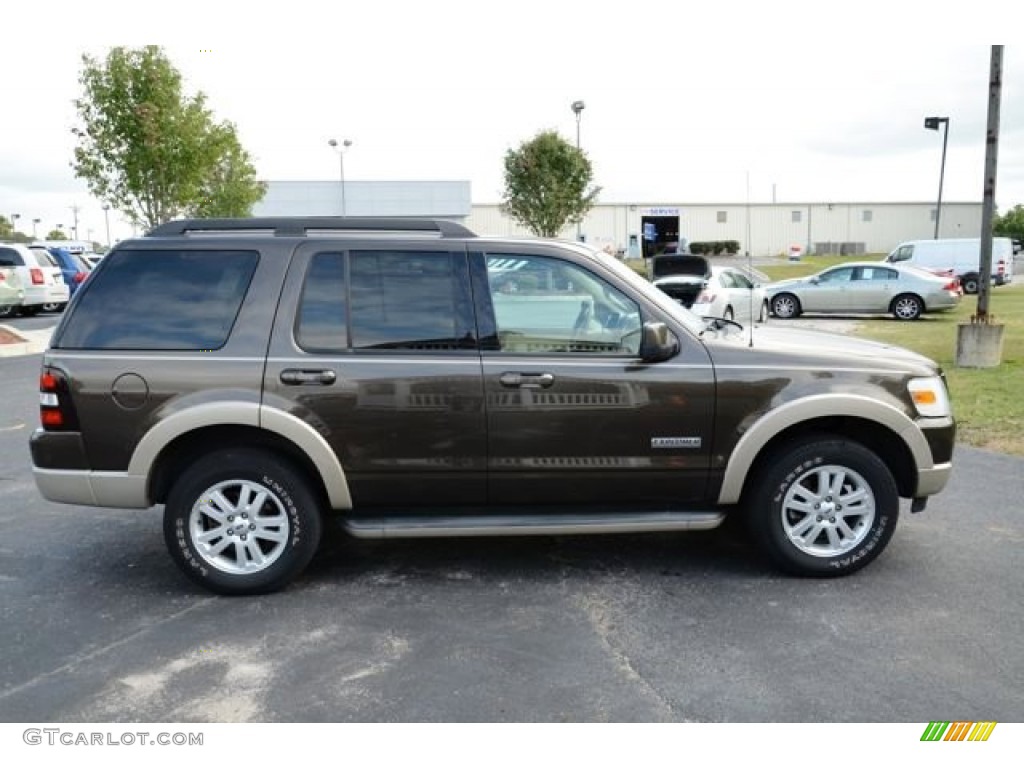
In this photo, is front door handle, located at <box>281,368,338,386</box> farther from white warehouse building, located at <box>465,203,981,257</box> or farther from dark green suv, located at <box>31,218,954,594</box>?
white warehouse building, located at <box>465,203,981,257</box>

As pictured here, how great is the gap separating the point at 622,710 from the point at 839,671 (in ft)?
3.24

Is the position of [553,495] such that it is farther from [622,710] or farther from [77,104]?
[77,104]

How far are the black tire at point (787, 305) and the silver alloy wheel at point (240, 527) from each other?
62.7ft

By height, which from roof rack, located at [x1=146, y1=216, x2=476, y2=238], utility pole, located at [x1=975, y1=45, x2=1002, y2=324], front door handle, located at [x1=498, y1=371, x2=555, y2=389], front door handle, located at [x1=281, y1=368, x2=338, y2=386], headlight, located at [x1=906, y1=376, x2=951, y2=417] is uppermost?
utility pole, located at [x1=975, y1=45, x2=1002, y2=324]

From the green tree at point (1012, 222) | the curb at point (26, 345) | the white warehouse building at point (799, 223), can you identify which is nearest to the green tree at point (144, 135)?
the curb at point (26, 345)

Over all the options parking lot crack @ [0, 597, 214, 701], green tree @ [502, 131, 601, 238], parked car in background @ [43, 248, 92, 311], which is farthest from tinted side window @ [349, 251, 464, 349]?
green tree @ [502, 131, 601, 238]

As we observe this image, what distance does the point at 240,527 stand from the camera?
450cm

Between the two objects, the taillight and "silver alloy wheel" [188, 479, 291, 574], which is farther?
"silver alloy wheel" [188, 479, 291, 574]

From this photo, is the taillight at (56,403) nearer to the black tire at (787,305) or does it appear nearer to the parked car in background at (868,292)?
the parked car in background at (868,292)

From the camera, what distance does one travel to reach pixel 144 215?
23266 mm

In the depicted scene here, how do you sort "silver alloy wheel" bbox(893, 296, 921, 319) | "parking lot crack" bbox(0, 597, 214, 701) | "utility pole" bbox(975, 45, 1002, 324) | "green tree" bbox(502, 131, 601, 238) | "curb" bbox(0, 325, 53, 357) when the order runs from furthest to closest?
"green tree" bbox(502, 131, 601, 238), "silver alloy wheel" bbox(893, 296, 921, 319), "curb" bbox(0, 325, 53, 357), "utility pole" bbox(975, 45, 1002, 324), "parking lot crack" bbox(0, 597, 214, 701)

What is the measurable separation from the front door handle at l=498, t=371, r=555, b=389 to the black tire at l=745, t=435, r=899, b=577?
4.20 feet
